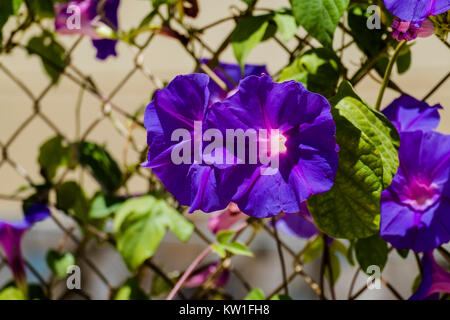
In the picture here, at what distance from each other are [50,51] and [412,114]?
27.3 inches

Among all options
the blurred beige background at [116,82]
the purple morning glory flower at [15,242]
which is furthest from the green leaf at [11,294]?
the blurred beige background at [116,82]

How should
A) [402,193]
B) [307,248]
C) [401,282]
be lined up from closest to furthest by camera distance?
[402,193]
[307,248]
[401,282]

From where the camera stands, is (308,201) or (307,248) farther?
(307,248)

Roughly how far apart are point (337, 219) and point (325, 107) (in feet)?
0.38

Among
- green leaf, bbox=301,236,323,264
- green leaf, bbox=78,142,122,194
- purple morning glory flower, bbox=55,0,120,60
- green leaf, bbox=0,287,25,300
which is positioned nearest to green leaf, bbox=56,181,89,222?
green leaf, bbox=78,142,122,194

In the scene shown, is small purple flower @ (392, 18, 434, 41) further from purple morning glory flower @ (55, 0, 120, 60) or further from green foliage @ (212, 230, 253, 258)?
purple morning glory flower @ (55, 0, 120, 60)

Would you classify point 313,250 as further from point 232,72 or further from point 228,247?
point 232,72

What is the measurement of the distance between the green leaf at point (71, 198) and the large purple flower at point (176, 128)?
0.50 meters

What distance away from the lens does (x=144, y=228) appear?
867mm

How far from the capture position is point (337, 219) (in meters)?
0.60

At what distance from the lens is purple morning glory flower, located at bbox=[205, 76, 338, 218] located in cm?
56

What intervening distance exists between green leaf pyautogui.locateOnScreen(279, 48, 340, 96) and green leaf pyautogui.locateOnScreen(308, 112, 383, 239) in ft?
0.43
